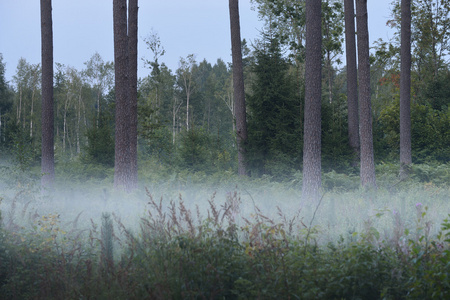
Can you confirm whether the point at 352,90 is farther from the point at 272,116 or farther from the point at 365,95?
the point at 365,95

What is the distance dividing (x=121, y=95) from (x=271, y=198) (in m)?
5.42

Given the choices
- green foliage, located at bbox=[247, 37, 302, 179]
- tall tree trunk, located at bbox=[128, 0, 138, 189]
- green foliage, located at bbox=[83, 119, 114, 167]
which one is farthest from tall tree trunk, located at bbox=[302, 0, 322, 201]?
green foliage, located at bbox=[83, 119, 114, 167]

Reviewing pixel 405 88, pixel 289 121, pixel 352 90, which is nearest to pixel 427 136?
pixel 405 88

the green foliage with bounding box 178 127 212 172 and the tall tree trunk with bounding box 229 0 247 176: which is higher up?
the tall tree trunk with bounding box 229 0 247 176

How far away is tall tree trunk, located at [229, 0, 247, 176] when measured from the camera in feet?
51.9

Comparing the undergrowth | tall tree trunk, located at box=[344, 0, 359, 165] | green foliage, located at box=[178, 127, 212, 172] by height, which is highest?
tall tree trunk, located at box=[344, 0, 359, 165]

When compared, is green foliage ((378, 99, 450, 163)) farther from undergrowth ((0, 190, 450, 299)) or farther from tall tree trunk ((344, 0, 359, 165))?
undergrowth ((0, 190, 450, 299))

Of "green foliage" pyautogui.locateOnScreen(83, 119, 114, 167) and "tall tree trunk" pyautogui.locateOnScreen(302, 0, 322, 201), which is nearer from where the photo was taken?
"tall tree trunk" pyautogui.locateOnScreen(302, 0, 322, 201)

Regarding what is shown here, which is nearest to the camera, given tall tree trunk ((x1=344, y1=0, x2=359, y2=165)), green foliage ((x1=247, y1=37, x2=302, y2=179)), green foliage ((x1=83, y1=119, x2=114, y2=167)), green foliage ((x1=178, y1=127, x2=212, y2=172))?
green foliage ((x1=247, y1=37, x2=302, y2=179))

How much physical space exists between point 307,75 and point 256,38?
5.95m

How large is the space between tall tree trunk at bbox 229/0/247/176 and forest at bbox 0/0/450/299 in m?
0.16

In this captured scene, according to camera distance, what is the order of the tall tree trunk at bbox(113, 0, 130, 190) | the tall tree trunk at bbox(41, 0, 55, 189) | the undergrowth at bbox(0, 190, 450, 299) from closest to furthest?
the undergrowth at bbox(0, 190, 450, 299), the tall tree trunk at bbox(113, 0, 130, 190), the tall tree trunk at bbox(41, 0, 55, 189)

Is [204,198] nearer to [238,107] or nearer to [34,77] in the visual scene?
[238,107]

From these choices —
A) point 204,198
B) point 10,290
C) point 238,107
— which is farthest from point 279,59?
point 10,290
